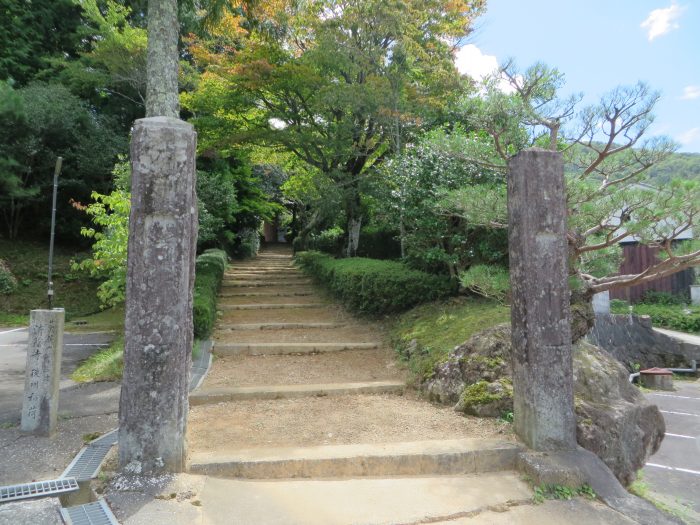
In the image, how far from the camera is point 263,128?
11547 millimetres

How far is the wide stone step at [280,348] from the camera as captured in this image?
7.00m

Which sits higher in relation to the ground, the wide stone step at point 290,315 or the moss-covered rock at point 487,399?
the wide stone step at point 290,315

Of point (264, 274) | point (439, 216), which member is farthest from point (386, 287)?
point (264, 274)

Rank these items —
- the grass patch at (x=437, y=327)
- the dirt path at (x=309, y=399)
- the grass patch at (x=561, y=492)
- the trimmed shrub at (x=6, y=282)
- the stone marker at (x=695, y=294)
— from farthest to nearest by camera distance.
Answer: the stone marker at (x=695, y=294) → the trimmed shrub at (x=6, y=282) → the grass patch at (x=437, y=327) → the dirt path at (x=309, y=399) → the grass patch at (x=561, y=492)

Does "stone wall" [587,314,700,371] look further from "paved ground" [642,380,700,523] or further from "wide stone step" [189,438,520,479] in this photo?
"wide stone step" [189,438,520,479]

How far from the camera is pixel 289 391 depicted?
5.17 meters

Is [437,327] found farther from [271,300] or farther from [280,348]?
[271,300]

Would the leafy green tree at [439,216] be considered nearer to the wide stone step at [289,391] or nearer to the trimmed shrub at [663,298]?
the wide stone step at [289,391]

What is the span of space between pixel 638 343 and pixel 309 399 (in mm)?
11978

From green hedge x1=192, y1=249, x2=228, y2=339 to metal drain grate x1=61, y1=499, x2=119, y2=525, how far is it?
6.95ft

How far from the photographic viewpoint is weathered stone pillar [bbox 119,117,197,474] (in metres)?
2.91

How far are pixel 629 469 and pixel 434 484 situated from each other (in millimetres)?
2136

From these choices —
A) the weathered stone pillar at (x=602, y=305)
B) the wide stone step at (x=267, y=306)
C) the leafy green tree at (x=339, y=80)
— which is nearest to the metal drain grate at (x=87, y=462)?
the wide stone step at (x=267, y=306)

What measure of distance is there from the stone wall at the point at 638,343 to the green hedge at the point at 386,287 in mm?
7432
